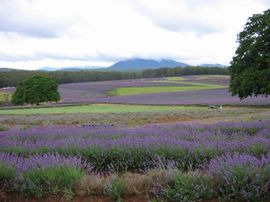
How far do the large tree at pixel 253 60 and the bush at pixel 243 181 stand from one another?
114ft

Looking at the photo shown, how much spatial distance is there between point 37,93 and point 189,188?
7508 cm

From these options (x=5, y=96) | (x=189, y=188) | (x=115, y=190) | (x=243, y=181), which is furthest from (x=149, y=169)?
(x=5, y=96)

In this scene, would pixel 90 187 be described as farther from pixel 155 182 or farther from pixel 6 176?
pixel 6 176

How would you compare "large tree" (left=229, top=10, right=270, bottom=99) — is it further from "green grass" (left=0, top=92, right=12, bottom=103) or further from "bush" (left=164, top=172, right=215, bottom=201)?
"green grass" (left=0, top=92, right=12, bottom=103)

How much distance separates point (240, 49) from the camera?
42.6m

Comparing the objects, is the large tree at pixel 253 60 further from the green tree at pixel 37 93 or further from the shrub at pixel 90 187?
the green tree at pixel 37 93

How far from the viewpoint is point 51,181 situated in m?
5.44

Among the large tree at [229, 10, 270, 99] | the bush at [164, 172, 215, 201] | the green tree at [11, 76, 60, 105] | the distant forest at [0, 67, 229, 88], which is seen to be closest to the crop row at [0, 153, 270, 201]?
the bush at [164, 172, 215, 201]

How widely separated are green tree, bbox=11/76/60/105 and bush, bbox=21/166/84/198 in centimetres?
7193

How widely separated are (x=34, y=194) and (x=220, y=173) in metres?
2.47

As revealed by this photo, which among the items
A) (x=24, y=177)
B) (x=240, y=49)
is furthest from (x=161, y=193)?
(x=240, y=49)

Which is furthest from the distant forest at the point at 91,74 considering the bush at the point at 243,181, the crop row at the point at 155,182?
the bush at the point at 243,181

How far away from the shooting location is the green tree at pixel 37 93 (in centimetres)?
7675

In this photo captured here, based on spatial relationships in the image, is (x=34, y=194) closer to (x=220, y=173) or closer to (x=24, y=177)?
(x=24, y=177)
